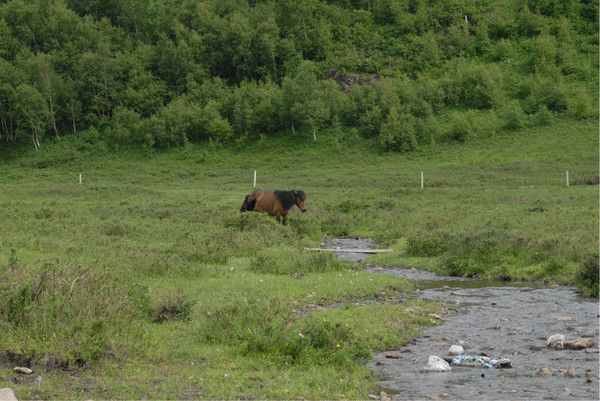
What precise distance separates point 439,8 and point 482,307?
81493 millimetres

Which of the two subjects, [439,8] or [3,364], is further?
[439,8]

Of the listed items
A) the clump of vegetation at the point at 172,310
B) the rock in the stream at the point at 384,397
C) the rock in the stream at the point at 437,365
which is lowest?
the rock in the stream at the point at 437,365

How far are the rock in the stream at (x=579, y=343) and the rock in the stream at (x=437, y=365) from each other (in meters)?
2.68

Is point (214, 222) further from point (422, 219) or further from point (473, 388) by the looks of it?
point (473, 388)

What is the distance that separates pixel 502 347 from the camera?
1462cm

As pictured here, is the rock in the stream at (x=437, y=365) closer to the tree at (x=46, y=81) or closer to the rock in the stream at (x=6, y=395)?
the rock in the stream at (x=6, y=395)

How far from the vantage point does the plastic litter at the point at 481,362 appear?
43.5ft

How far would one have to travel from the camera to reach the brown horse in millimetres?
33844

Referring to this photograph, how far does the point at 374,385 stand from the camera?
1196 centimetres

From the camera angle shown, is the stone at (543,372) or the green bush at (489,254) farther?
the green bush at (489,254)

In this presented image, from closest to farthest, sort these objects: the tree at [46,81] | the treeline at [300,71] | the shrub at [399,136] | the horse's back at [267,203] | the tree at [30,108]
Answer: the horse's back at [267,203] < the shrub at [399,136] < the treeline at [300,71] < the tree at [30,108] < the tree at [46,81]

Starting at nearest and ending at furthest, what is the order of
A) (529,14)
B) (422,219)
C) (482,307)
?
(482,307), (422,219), (529,14)

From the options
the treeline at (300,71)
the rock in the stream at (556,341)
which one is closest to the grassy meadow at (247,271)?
the rock in the stream at (556,341)

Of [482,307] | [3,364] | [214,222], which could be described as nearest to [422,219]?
[214,222]
